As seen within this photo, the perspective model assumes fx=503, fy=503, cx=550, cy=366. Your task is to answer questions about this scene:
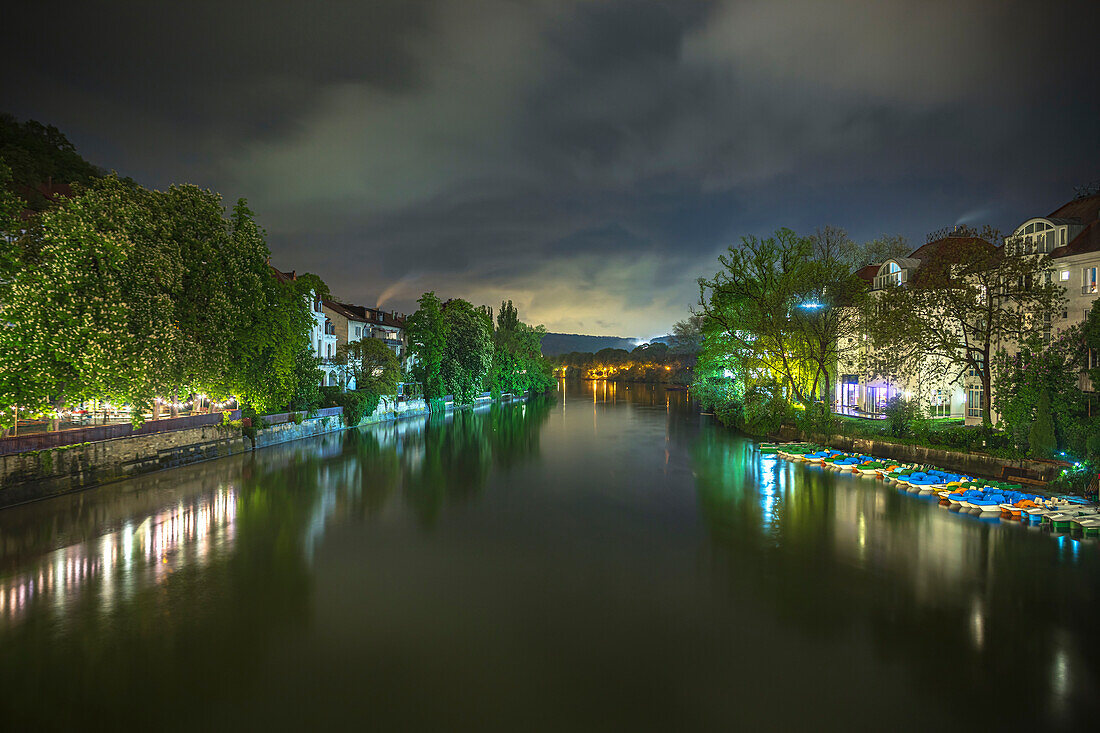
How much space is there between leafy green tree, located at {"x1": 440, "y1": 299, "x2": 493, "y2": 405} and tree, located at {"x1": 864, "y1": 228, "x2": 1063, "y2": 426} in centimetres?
4098

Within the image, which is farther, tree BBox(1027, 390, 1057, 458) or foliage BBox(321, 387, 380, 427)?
foliage BBox(321, 387, 380, 427)

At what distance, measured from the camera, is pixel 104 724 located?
7.02 metres

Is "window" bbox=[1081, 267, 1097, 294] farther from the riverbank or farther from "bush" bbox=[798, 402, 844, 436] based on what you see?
the riverbank

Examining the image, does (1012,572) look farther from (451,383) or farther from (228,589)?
(451,383)

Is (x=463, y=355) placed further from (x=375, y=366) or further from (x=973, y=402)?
(x=973, y=402)

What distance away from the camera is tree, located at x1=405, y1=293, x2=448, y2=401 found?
55.0 m

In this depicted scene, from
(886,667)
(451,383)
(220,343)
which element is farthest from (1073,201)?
(451,383)

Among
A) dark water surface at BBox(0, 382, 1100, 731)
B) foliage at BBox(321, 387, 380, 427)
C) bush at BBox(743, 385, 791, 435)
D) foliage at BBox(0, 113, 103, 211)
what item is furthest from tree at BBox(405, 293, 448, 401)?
dark water surface at BBox(0, 382, 1100, 731)

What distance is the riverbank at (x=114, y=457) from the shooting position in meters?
17.4

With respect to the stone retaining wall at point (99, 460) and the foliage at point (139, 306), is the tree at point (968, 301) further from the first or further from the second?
the stone retaining wall at point (99, 460)

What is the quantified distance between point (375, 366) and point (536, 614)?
3975 cm

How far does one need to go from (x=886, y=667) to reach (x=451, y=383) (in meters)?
51.2

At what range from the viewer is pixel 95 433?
66.1 feet

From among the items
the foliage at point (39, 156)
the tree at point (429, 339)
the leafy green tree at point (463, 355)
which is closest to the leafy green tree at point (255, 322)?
the foliage at point (39, 156)
